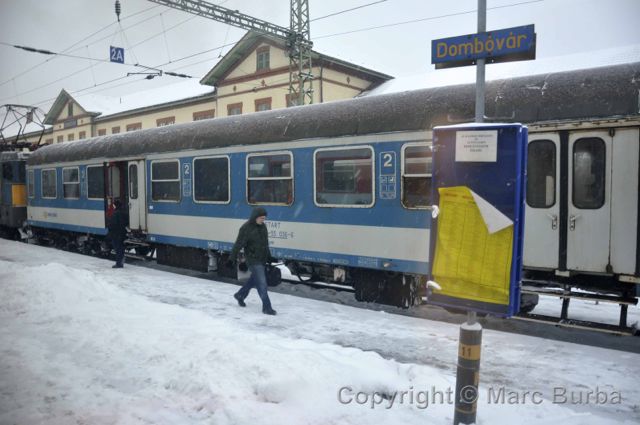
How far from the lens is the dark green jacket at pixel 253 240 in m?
8.27

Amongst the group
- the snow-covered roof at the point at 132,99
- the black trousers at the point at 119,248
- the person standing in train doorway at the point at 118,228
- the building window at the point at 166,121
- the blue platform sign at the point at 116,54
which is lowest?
the black trousers at the point at 119,248

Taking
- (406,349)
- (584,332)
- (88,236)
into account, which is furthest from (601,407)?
(88,236)

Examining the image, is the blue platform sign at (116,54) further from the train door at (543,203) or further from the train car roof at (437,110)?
the train door at (543,203)

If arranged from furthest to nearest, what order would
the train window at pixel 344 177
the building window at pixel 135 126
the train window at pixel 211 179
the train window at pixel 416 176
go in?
1. the building window at pixel 135 126
2. the train window at pixel 211 179
3. the train window at pixel 344 177
4. the train window at pixel 416 176

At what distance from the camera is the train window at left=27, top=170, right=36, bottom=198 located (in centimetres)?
1947

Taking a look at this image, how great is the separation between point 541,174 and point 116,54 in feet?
54.8

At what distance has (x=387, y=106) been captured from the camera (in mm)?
8562

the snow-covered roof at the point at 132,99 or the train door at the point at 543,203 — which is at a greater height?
the snow-covered roof at the point at 132,99

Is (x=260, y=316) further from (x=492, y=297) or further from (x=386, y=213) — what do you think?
(x=492, y=297)

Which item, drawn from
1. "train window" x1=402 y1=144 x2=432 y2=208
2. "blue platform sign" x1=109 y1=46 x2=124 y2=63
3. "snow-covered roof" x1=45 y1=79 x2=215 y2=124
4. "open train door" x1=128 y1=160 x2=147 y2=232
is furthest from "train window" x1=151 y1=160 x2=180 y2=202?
"snow-covered roof" x1=45 y1=79 x2=215 y2=124

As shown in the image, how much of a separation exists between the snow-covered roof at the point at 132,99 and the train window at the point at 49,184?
15.1 metres

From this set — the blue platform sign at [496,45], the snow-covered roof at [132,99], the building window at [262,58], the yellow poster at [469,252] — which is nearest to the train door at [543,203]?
the blue platform sign at [496,45]

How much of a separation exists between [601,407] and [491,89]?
456cm

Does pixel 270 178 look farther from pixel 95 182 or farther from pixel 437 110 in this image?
pixel 95 182
